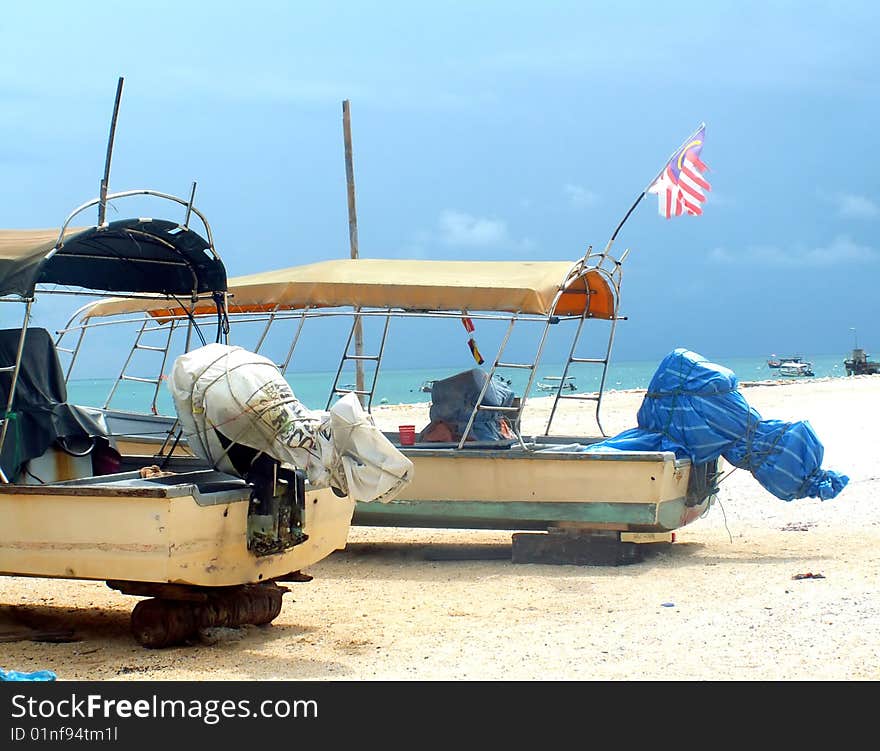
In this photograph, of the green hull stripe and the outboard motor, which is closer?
the outboard motor

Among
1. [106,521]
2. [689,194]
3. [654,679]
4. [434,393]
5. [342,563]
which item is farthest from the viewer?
[689,194]

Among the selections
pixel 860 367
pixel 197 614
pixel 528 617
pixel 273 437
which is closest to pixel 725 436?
pixel 528 617

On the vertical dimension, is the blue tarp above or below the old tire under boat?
above

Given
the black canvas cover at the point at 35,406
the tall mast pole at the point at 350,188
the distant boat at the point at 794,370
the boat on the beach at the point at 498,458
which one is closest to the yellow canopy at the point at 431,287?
the boat on the beach at the point at 498,458

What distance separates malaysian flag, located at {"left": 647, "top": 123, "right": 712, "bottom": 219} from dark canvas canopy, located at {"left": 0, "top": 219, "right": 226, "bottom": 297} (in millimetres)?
5568

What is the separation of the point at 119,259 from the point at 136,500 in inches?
105

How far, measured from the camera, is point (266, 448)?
728 centimetres

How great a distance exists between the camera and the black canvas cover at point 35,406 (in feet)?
26.8

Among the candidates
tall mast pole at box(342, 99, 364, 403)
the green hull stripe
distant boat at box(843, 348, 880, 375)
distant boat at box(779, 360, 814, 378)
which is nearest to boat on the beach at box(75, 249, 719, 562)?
the green hull stripe

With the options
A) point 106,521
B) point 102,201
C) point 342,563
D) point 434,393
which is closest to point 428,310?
point 434,393

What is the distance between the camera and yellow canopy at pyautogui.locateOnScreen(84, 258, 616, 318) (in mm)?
10625

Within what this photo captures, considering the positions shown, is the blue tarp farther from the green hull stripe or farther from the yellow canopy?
the yellow canopy

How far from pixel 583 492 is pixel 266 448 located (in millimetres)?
3885

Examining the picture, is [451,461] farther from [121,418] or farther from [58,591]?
[121,418]
